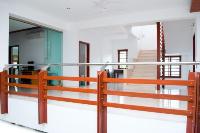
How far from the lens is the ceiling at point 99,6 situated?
18.3ft

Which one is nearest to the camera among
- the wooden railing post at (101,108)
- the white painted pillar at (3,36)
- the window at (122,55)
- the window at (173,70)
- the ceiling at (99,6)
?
the wooden railing post at (101,108)

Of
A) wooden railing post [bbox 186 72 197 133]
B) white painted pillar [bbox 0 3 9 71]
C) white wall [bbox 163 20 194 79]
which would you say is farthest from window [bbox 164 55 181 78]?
wooden railing post [bbox 186 72 197 133]

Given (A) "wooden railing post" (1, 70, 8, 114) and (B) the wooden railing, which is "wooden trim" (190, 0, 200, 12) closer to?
(B) the wooden railing

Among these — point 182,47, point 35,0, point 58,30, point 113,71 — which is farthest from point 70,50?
point 182,47

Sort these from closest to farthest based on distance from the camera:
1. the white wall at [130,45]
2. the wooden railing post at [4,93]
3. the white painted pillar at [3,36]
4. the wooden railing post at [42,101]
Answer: the wooden railing post at [42,101]
the wooden railing post at [4,93]
the white painted pillar at [3,36]
the white wall at [130,45]

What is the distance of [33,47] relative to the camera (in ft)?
30.2

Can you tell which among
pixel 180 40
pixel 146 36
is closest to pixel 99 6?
pixel 180 40

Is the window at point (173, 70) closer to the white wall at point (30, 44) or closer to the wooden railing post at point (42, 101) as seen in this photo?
the white wall at point (30, 44)

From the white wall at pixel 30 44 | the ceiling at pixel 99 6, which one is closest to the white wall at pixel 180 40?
the ceiling at pixel 99 6

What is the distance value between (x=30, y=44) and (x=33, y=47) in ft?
0.98

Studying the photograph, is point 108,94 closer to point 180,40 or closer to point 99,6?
point 99,6

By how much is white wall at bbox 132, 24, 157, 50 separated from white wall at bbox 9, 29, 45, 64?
7.56 m

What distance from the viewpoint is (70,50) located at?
7871 mm

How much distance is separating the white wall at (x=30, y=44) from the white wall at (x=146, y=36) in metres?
7.56
